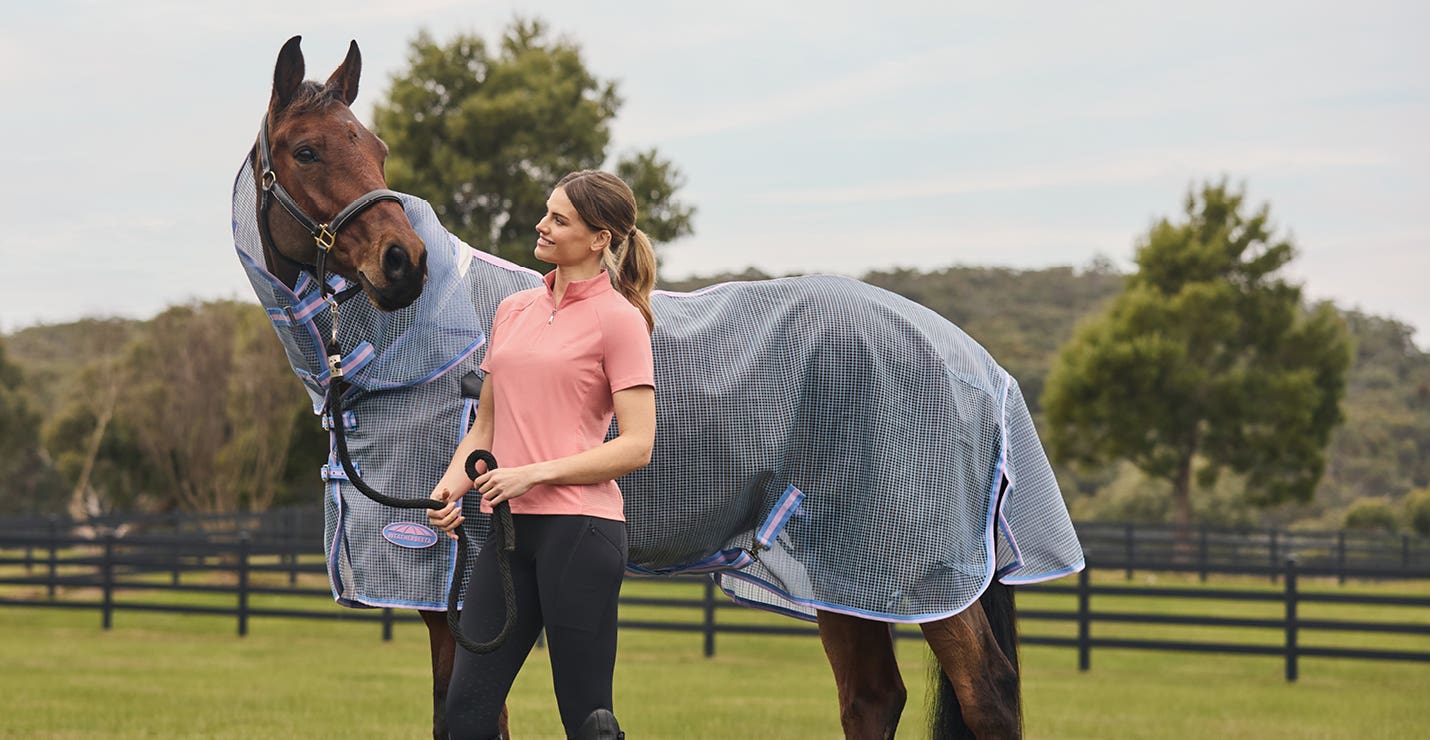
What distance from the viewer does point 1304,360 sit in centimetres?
2559

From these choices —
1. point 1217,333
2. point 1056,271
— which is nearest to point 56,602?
point 1217,333

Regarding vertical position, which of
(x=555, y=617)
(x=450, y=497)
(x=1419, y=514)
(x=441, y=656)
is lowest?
(x=1419, y=514)

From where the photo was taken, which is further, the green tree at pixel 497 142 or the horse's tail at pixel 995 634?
the green tree at pixel 497 142

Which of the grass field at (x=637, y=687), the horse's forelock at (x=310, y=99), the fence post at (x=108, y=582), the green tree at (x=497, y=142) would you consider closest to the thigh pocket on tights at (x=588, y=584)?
the horse's forelock at (x=310, y=99)

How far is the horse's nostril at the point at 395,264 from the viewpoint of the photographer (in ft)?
11.0

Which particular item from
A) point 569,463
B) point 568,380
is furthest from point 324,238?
point 569,463

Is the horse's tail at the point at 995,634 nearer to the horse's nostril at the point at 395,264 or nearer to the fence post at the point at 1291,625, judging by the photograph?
the horse's nostril at the point at 395,264

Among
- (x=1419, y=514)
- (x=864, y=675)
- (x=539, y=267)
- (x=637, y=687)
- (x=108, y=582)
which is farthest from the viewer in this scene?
(x=1419, y=514)

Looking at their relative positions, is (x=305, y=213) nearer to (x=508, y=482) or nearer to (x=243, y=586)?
(x=508, y=482)

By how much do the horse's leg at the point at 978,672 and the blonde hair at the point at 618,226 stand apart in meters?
1.62

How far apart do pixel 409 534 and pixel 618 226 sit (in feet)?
3.84

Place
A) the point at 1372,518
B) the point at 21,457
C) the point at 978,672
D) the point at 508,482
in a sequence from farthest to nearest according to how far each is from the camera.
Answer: the point at 21,457, the point at 1372,518, the point at 978,672, the point at 508,482

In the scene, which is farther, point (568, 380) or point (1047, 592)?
point (1047, 592)

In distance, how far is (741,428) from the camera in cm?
388
